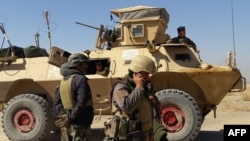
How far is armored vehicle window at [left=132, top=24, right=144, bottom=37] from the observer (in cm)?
970

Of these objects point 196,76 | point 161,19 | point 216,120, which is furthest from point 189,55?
point 216,120

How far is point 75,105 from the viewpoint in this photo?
4.79 meters

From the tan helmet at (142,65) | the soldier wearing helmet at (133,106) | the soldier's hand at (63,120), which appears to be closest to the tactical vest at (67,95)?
the soldier's hand at (63,120)

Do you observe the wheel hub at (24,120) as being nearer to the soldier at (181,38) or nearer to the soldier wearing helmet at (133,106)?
the soldier at (181,38)

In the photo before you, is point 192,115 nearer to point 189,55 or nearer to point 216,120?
point 189,55

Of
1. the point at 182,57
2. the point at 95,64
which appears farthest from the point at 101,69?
the point at 182,57

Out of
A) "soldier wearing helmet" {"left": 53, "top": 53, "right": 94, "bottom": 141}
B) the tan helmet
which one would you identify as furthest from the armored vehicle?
the tan helmet

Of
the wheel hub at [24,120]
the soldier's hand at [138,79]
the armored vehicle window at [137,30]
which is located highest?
the armored vehicle window at [137,30]

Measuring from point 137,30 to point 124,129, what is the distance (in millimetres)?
6394

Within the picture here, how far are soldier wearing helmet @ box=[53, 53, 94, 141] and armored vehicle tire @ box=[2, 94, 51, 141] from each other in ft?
13.1

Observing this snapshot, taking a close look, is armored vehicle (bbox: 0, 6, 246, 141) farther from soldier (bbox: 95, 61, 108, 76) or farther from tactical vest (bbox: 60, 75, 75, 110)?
tactical vest (bbox: 60, 75, 75, 110)

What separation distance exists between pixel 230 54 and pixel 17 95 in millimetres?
5146

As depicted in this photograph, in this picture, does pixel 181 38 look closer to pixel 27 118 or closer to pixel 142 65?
pixel 27 118

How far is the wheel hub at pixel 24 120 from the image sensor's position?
8.94 m
